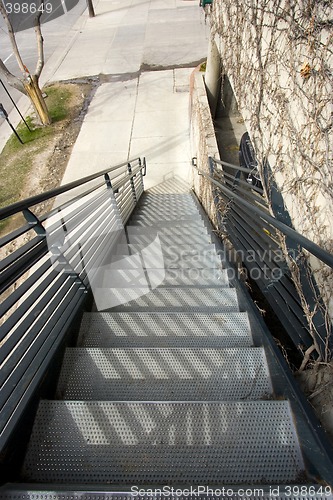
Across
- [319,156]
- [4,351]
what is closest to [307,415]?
[4,351]

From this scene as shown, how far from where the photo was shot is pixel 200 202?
5.94 meters

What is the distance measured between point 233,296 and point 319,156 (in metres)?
1.40

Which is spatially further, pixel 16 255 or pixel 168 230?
pixel 168 230

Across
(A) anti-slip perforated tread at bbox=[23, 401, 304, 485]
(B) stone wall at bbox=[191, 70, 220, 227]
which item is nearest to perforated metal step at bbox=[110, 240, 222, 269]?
(B) stone wall at bbox=[191, 70, 220, 227]

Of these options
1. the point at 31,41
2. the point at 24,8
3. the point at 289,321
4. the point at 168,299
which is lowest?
the point at 168,299

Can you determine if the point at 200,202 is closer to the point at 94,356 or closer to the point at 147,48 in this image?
the point at 94,356

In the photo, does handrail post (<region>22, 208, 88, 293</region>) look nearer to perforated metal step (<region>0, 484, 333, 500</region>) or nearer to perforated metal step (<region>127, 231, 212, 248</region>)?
perforated metal step (<region>0, 484, 333, 500</region>)

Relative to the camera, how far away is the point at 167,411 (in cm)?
150

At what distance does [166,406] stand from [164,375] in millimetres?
326

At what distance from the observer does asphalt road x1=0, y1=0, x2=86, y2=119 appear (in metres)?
10.1

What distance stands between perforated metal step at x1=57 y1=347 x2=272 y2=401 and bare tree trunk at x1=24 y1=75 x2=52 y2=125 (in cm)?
783

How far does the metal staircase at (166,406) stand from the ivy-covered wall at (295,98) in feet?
3.74

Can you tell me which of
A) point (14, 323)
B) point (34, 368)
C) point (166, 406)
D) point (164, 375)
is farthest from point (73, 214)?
point (166, 406)

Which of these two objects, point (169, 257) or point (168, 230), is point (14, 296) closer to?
point (169, 257)
